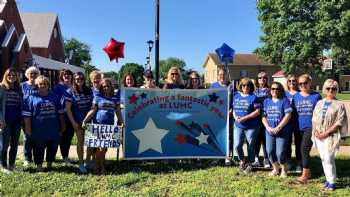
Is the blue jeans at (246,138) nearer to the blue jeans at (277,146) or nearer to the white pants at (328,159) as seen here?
the blue jeans at (277,146)

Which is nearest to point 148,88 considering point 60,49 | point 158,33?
point 158,33

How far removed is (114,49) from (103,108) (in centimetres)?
429

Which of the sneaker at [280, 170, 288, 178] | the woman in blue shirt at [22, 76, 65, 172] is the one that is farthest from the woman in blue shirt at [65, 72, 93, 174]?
the sneaker at [280, 170, 288, 178]

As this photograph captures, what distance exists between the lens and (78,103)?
7.77 m

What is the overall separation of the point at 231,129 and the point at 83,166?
9.33ft

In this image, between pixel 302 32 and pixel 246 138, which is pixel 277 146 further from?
pixel 302 32

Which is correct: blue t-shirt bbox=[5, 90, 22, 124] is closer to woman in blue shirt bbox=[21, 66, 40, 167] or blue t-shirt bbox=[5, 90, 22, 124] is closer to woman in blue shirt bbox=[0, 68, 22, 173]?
woman in blue shirt bbox=[0, 68, 22, 173]

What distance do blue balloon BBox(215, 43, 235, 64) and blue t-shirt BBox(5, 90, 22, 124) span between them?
499cm

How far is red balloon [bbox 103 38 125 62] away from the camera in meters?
11.6

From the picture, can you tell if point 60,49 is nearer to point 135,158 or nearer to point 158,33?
point 158,33

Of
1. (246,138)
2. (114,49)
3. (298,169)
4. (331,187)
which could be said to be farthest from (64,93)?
(331,187)

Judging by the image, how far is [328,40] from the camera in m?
39.4

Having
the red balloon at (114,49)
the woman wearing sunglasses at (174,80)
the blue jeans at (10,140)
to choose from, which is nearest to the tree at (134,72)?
the red balloon at (114,49)

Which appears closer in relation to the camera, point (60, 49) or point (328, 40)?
point (328, 40)
